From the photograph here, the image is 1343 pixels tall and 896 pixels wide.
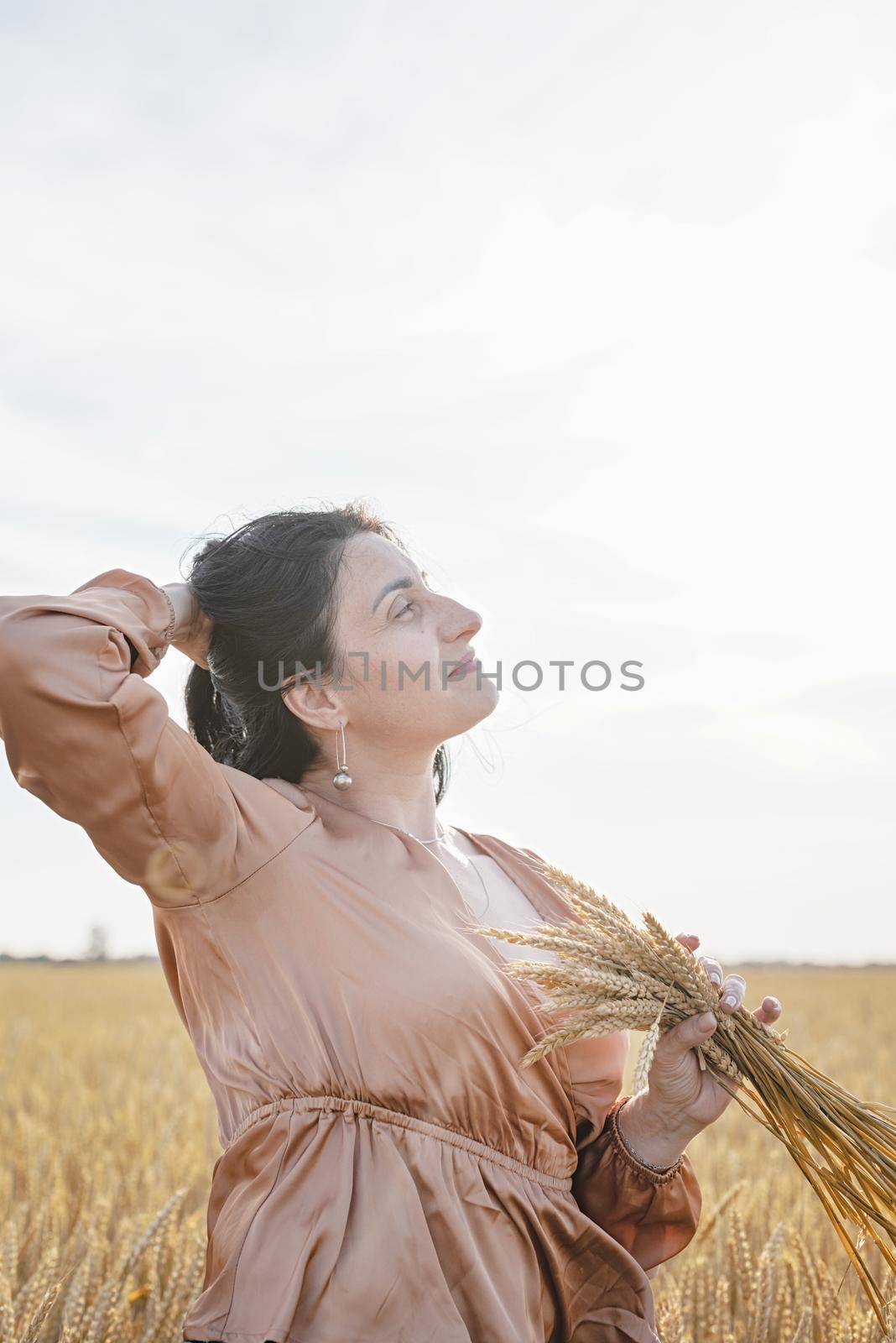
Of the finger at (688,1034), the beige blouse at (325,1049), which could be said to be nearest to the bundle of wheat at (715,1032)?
the finger at (688,1034)

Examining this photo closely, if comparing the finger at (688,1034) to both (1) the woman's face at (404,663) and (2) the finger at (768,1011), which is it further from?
(1) the woman's face at (404,663)

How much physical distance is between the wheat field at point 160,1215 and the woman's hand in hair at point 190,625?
134cm

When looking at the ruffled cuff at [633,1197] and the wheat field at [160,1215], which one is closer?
the ruffled cuff at [633,1197]

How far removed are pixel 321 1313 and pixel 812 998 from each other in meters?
16.5

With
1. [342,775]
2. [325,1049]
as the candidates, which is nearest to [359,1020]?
[325,1049]

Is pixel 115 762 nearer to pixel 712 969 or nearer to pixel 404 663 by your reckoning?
pixel 404 663

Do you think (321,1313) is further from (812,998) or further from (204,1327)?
(812,998)

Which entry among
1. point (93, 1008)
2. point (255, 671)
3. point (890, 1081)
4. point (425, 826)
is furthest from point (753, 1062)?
point (93, 1008)

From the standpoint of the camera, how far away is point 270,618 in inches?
102

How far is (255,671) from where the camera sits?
2641 mm

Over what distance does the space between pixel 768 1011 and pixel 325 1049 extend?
84 cm

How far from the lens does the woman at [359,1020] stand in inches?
79.2

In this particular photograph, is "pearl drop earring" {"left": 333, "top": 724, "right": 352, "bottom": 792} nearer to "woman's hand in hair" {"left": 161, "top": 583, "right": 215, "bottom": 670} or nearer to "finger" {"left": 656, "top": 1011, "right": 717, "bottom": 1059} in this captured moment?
"woman's hand in hair" {"left": 161, "top": 583, "right": 215, "bottom": 670}

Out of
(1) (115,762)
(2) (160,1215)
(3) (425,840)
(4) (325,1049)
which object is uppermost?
(1) (115,762)
